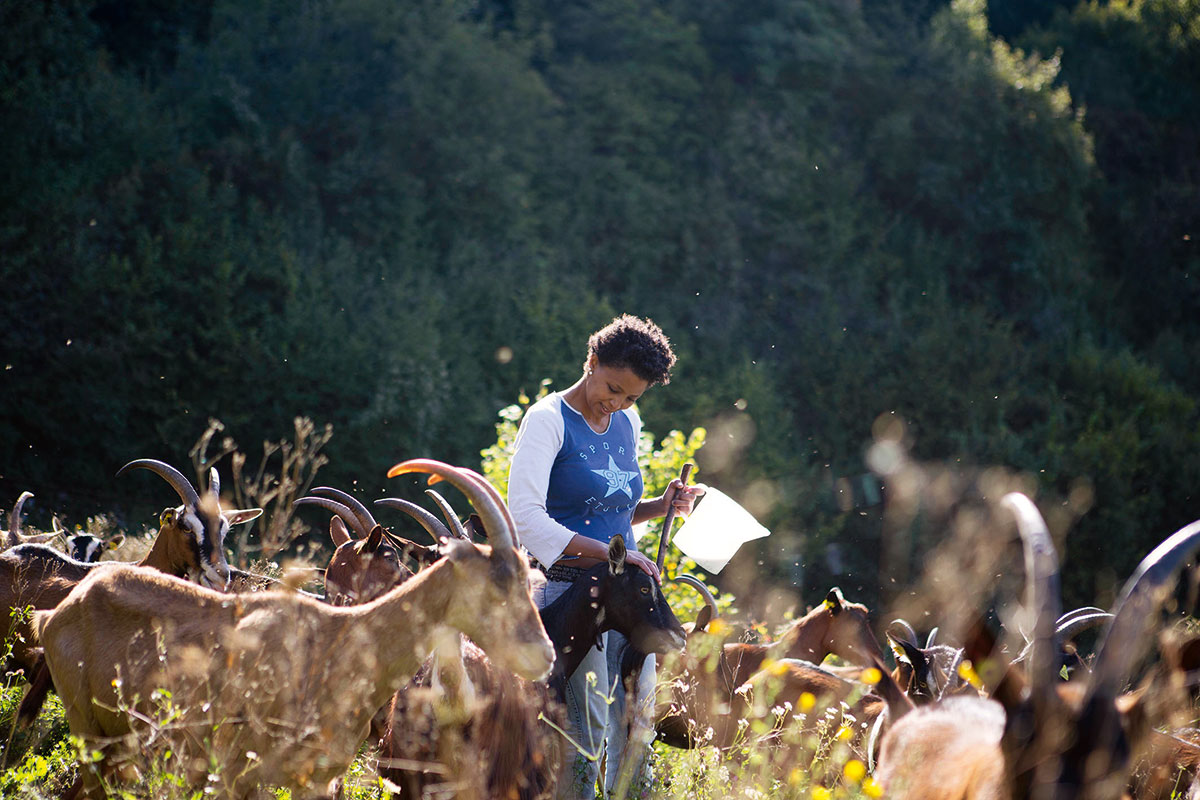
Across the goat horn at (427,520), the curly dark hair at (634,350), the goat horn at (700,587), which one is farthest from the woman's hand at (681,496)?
the goat horn at (700,587)

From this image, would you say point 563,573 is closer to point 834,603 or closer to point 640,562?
point 640,562

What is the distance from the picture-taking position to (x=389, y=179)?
68.1 ft

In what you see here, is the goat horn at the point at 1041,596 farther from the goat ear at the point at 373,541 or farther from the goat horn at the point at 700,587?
the goat horn at the point at 700,587

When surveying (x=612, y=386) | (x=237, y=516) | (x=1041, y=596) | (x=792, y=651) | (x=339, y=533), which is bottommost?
(x=339, y=533)

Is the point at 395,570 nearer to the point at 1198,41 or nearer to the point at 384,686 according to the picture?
the point at 384,686

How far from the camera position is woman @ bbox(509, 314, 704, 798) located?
14.2 feet

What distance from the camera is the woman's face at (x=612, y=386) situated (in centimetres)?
459

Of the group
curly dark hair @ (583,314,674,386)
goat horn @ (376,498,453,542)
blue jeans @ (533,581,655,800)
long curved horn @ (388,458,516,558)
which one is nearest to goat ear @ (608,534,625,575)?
blue jeans @ (533,581,655,800)

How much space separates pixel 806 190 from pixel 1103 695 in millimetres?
22544

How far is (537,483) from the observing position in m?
4.38

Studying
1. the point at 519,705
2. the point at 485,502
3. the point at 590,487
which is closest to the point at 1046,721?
the point at 485,502

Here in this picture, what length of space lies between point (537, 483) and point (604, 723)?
1.05 meters

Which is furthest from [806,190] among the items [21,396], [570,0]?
[21,396]

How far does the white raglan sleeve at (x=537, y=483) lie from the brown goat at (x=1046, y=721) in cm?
182
